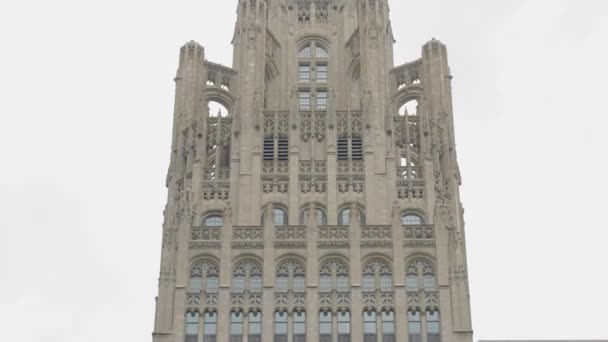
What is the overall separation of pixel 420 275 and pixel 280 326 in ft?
28.1

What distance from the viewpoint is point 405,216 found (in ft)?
257

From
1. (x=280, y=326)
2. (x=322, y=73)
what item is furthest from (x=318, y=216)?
(x=322, y=73)

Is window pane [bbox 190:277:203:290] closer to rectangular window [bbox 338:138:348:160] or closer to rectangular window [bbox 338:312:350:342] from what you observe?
rectangular window [bbox 338:312:350:342]

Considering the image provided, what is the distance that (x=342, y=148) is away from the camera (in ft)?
268

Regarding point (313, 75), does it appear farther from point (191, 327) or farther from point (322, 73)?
point (191, 327)

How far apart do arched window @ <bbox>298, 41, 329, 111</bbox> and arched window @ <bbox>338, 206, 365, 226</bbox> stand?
29.3ft

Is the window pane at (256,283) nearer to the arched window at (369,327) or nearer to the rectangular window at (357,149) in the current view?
the arched window at (369,327)

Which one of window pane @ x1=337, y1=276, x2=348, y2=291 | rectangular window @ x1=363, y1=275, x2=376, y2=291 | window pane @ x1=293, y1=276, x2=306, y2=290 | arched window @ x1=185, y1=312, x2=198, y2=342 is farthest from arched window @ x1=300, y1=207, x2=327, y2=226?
arched window @ x1=185, y1=312, x2=198, y2=342

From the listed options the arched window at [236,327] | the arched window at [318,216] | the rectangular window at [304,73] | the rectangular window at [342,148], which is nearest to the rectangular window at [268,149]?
the rectangular window at [342,148]

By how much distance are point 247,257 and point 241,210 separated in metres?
3.70

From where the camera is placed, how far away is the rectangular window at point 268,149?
81.3 metres

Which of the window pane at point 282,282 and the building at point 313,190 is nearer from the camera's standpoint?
the building at point 313,190

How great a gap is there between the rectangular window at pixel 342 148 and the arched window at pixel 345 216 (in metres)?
3.96

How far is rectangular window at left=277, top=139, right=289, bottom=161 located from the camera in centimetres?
8125
